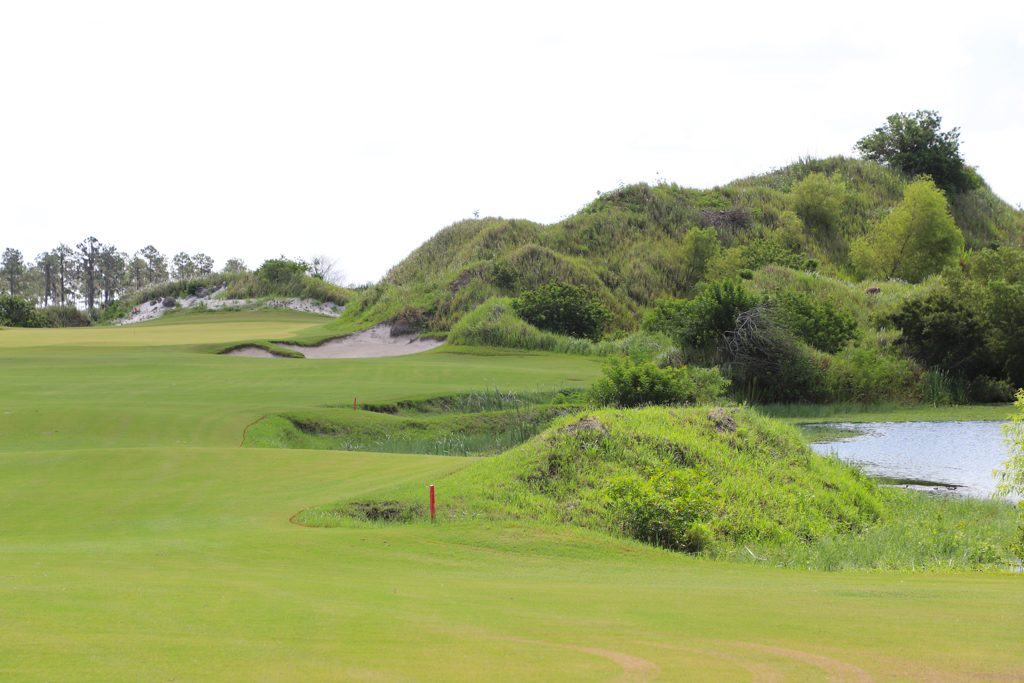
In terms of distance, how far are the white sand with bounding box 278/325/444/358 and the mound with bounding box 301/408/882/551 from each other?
3621cm

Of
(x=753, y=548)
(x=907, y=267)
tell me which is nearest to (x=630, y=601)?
(x=753, y=548)

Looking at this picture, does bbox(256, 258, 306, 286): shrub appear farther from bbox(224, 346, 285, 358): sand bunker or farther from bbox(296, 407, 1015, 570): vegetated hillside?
bbox(296, 407, 1015, 570): vegetated hillside

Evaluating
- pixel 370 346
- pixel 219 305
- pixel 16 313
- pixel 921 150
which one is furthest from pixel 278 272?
pixel 921 150

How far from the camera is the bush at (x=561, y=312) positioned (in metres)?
53.1

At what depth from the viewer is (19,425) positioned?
85.6ft

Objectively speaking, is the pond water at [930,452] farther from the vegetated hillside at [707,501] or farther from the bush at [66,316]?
the bush at [66,316]

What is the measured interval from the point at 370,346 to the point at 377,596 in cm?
4935

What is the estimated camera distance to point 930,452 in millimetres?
25938

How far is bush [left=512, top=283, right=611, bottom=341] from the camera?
53.1 m

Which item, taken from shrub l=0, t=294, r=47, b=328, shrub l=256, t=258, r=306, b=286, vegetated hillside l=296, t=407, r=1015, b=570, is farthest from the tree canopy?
shrub l=0, t=294, r=47, b=328

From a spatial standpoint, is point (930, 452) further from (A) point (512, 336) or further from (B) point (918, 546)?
(A) point (512, 336)

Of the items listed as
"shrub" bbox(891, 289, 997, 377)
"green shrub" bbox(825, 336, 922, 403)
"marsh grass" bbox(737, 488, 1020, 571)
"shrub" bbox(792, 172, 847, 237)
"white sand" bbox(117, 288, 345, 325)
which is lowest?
"marsh grass" bbox(737, 488, 1020, 571)

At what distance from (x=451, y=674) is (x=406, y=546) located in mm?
7644

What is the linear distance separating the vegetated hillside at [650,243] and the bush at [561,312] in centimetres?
375
